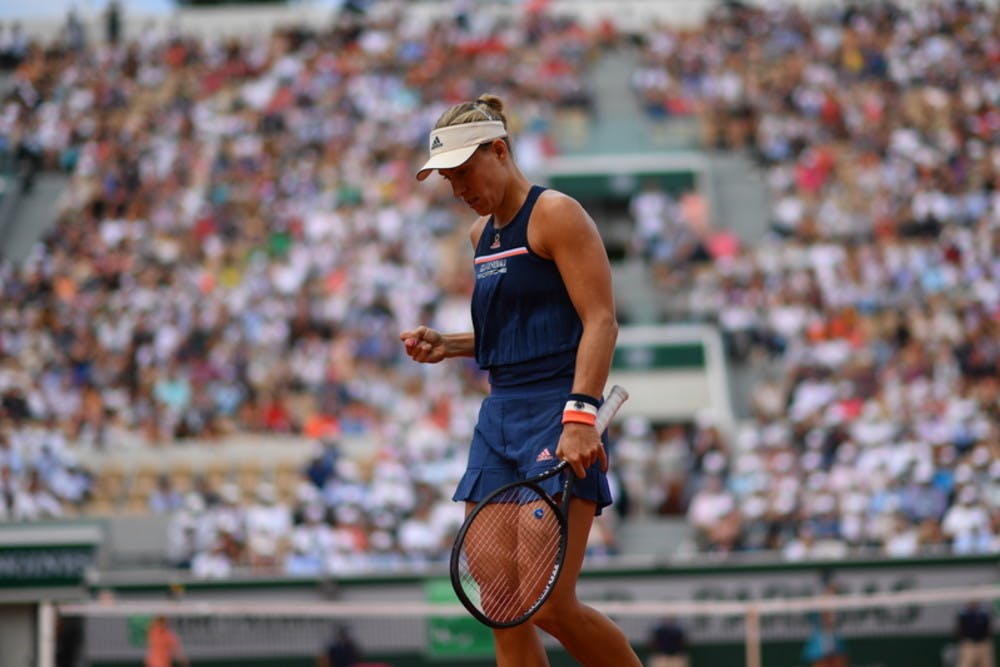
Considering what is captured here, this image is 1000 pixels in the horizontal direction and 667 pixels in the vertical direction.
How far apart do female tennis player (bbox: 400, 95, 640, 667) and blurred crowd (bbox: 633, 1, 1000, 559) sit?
9.32 metres

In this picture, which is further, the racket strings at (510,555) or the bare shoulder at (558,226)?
the bare shoulder at (558,226)

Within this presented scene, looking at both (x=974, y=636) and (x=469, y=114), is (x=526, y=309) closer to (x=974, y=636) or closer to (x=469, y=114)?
(x=469, y=114)

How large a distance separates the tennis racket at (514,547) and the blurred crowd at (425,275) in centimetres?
967

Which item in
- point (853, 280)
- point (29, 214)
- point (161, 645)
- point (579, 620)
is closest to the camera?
point (579, 620)

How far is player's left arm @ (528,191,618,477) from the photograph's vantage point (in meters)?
4.65

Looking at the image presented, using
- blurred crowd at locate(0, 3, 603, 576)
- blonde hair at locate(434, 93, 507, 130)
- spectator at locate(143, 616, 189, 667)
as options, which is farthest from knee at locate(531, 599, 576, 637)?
blurred crowd at locate(0, 3, 603, 576)

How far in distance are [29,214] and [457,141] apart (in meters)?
20.4

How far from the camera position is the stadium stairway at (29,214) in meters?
23.0

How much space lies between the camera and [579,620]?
468 cm

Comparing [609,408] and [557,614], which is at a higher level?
[609,408]

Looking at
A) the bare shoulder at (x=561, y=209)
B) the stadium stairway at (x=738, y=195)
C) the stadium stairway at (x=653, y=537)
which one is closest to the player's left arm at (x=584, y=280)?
the bare shoulder at (x=561, y=209)

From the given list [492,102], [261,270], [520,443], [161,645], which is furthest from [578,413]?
[261,270]

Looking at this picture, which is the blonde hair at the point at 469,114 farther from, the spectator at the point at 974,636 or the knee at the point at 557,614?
the spectator at the point at 974,636

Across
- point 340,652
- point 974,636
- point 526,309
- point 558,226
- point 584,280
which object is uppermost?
point 558,226
